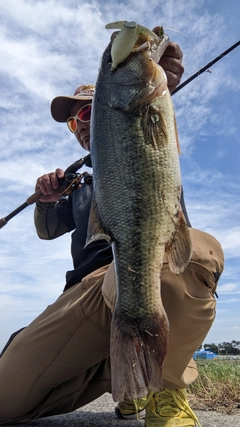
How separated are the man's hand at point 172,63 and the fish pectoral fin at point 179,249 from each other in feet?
4.14

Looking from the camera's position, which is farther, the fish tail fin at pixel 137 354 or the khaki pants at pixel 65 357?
the khaki pants at pixel 65 357

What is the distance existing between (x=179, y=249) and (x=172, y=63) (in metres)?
1.45

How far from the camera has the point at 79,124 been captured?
4.33 m

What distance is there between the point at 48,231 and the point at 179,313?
2.28 meters

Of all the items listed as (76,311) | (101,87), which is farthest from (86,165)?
(101,87)

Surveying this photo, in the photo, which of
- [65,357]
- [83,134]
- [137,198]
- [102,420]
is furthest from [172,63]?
[102,420]

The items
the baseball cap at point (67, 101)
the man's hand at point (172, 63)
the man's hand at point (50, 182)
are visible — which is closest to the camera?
the man's hand at point (172, 63)

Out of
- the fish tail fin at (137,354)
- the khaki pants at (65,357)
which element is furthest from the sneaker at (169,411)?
the fish tail fin at (137,354)

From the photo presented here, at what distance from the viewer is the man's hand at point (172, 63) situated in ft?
9.60

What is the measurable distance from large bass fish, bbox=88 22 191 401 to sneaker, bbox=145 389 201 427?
30.2 inches

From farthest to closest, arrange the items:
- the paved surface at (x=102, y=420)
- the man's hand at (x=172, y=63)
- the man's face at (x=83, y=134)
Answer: the man's face at (x=83, y=134), the paved surface at (x=102, y=420), the man's hand at (x=172, y=63)

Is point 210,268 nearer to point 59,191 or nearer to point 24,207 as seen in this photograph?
point 59,191

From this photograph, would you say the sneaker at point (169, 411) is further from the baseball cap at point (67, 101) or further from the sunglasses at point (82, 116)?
the baseball cap at point (67, 101)

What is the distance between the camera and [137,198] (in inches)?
84.7
